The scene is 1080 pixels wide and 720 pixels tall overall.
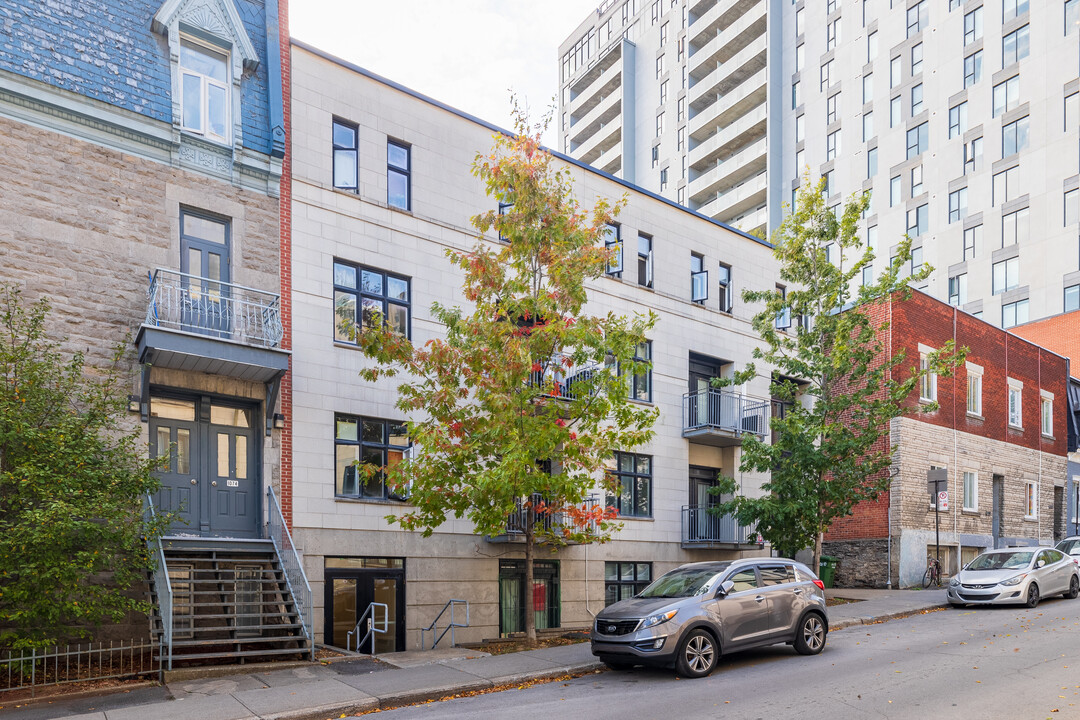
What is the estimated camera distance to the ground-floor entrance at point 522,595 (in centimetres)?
1997

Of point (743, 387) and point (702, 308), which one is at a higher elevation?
point (702, 308)

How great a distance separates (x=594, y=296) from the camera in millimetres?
22297

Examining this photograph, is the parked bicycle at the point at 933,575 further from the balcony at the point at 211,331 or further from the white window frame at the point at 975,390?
the balcony at the point at 211,331

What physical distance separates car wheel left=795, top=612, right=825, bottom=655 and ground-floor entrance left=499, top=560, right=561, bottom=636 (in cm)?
665

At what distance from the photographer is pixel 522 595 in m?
20.4

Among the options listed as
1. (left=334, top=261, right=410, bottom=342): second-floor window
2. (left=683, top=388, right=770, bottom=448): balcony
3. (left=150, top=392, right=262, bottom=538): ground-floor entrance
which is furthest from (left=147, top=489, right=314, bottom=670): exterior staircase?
(left=683, top=388, right=770, bottom=448): balcony

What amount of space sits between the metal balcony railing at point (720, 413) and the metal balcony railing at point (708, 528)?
7.16 ft

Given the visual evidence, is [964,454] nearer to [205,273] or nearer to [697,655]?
[697,655]

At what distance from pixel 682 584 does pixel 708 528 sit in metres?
10.2

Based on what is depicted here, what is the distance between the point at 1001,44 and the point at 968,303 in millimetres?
13500

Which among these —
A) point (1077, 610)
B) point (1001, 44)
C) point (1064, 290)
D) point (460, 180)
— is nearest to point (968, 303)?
point (1064, 290)

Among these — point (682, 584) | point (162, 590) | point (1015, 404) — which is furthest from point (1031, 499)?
point (162, 590)

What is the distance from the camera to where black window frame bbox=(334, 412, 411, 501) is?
1762 cm

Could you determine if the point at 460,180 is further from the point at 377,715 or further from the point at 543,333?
the point at 377,715
